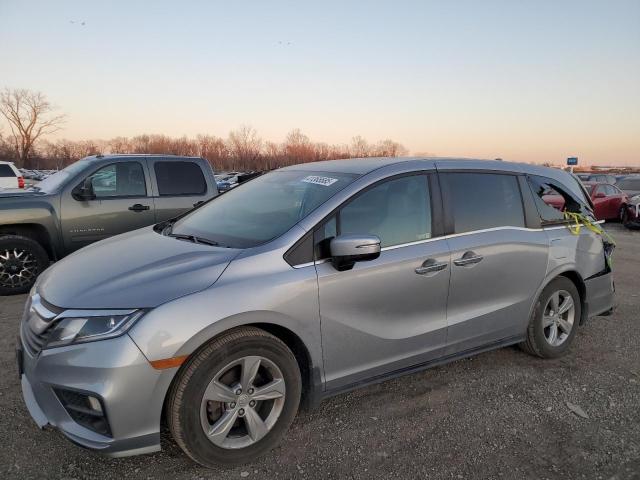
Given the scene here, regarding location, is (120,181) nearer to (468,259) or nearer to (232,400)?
(232,400)

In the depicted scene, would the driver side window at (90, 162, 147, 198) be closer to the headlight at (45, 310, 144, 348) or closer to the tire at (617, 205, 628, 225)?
the headlight at (45, 310, 144, 348)

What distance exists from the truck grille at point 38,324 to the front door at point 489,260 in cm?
247

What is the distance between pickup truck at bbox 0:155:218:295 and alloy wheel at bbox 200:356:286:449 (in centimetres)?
377

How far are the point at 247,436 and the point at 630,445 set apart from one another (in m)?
2.30

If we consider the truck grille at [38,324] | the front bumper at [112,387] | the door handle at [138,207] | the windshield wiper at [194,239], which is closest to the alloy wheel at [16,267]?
the door handle at [138,207]

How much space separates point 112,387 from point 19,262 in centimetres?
459

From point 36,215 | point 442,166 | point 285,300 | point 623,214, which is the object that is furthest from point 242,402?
point 623,214

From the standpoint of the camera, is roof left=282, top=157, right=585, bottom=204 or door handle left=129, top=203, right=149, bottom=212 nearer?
roof left=282, top=157, right=585, bottom=204

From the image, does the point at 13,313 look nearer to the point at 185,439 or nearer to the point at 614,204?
the point at 185,439

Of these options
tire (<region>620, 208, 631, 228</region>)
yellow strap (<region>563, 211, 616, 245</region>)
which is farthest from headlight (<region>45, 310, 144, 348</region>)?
tire (<region>620, 208, 631, 228</region>)

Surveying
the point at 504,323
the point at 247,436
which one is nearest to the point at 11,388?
the point at 247,436

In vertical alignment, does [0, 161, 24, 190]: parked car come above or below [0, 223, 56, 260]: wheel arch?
above

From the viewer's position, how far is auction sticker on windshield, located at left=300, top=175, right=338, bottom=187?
317 cm

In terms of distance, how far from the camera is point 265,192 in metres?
3.61
